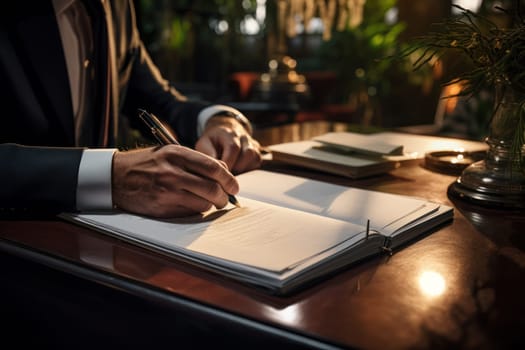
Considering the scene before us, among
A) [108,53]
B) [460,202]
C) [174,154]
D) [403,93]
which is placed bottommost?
[403,93]

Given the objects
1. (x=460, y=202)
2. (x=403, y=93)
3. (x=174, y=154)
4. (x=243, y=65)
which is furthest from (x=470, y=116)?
(x=243, y=65)

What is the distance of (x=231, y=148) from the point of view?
1178mm

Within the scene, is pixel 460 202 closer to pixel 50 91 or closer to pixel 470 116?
pixel 50 91

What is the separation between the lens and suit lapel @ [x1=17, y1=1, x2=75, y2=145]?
1.19 m

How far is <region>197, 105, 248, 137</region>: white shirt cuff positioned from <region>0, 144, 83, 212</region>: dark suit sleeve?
1.92ft

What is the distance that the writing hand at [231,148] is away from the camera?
1.17 m

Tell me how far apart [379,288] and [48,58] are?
92 cm

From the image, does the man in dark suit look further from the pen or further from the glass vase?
the glass vase

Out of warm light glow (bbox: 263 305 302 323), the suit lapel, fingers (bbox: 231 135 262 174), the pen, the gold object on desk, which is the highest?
the suit lapel

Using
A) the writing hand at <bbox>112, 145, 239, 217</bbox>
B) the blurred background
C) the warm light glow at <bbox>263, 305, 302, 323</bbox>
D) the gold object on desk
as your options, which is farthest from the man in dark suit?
the blurred background

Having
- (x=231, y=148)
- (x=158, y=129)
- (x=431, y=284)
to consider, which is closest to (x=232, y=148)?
(x=231, y=148)

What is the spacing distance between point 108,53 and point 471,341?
44.4 inches

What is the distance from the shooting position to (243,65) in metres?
9.00

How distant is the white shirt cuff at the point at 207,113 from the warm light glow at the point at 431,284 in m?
0.85
